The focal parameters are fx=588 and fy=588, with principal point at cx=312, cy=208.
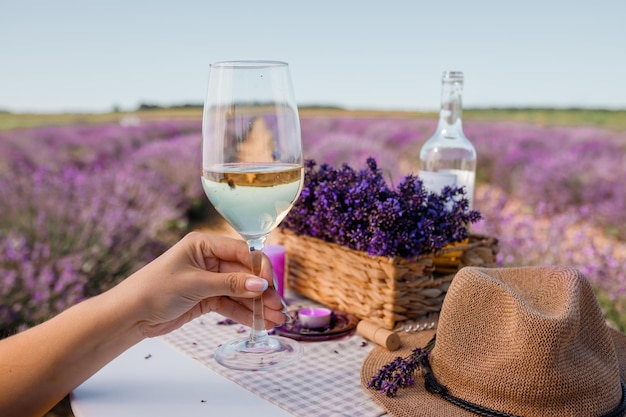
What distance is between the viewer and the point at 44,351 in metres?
1.02

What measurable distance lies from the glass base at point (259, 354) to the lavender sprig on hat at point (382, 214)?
0.99 ft

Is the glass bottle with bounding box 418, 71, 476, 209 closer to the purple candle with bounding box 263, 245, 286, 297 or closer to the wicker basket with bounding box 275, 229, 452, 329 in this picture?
the wicker basket with bounding box 275, 229, 452, 329

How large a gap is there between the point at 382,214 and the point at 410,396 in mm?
454

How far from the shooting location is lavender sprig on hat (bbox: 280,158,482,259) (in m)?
1.35

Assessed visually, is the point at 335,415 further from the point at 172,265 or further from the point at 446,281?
the point at 446,281

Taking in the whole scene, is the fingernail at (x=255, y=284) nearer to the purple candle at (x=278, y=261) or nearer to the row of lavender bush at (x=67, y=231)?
the purple candle at (x=278, y=261)

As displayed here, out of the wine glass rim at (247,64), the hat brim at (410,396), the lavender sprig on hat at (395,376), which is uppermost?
the wine glass rim at (247,64)

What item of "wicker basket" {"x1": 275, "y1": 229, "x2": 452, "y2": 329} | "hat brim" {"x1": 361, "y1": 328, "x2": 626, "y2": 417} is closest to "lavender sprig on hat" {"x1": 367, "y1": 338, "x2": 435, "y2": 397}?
"hat brim" {"x1": 361, "y1": 328, "x2": 626, "y2": 417}

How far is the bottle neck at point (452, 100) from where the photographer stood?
1.59 metres

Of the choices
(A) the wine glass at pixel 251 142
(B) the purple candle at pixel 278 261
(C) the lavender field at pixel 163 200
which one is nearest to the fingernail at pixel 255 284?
(A) the wine glass at pixel 251 142

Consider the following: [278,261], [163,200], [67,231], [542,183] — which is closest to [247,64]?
[278,261]

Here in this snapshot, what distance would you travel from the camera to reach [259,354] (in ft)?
3.92

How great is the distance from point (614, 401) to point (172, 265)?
0.79 meters

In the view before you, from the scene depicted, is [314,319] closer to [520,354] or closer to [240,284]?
[240,284]
